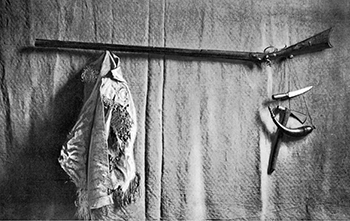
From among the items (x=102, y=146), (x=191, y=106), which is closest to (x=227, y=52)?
(x=191, y=106)

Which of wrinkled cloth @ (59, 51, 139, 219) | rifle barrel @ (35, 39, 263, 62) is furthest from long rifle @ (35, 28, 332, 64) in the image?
wrinkled cloth @ (59, 51, 139, 219)

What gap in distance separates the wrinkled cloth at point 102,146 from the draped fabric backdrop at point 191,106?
0.11 meters

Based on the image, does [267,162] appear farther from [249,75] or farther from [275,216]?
[249,75]

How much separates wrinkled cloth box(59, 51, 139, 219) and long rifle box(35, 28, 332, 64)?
111 millimetres

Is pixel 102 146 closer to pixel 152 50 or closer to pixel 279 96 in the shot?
pixel 152 50

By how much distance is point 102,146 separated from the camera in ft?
5.81

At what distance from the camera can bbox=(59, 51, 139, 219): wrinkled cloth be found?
1760mm

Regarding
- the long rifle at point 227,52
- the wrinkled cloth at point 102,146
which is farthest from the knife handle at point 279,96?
the wrinkled cloth at point 102,146

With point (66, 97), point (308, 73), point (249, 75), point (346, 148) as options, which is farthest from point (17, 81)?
point (346, 148)

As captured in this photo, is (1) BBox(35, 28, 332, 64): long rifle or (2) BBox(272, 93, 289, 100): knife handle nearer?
(1) BBox(35, 28, 332, 64): long rifle

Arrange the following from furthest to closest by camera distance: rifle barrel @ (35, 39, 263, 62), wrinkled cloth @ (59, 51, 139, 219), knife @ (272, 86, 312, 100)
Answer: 1. knife @ (272, 86, 312, 100)
2. rifle barrel @ (35, 39, 263, 62)
3. wrinkled cloth @ (59, 51, 139, 219)

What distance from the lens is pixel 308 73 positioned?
2139 millimetres

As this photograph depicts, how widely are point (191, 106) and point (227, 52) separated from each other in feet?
0.91

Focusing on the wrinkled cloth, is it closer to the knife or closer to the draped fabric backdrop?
the draped fabric backdrop
